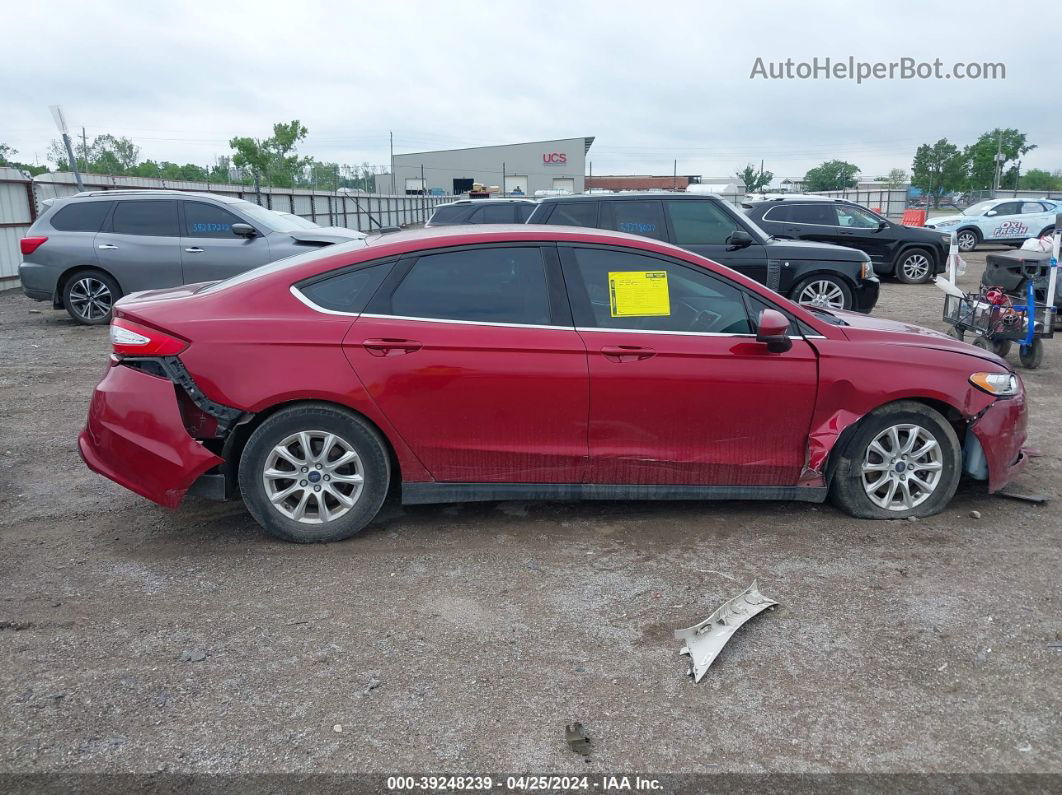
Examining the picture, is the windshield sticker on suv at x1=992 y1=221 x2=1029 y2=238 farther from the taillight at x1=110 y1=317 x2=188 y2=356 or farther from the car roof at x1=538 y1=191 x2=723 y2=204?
the taillight at x1=110 y1=317 x2=188 y2=356

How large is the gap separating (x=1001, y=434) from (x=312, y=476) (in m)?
3.81

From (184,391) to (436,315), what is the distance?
133 cm

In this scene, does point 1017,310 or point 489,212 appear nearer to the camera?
point 1017,310

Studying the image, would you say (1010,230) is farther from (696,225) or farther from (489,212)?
(696,225)

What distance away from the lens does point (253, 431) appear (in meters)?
4.44

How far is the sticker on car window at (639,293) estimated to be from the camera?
15.3ft

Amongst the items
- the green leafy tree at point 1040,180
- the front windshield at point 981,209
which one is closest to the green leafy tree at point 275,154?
the front windshield at point 981,209

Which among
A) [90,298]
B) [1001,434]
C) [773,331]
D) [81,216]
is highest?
[81,216]

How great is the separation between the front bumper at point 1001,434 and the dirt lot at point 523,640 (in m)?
0.28

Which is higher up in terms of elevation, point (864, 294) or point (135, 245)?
point (135, 245)

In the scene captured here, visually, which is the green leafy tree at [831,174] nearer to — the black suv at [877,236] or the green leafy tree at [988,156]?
the green leafy tree at [988,156]

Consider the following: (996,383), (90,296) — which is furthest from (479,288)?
(90,296)

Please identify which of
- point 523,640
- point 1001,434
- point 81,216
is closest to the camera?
point 523,640

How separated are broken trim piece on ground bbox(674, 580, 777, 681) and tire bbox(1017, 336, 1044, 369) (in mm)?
6779
